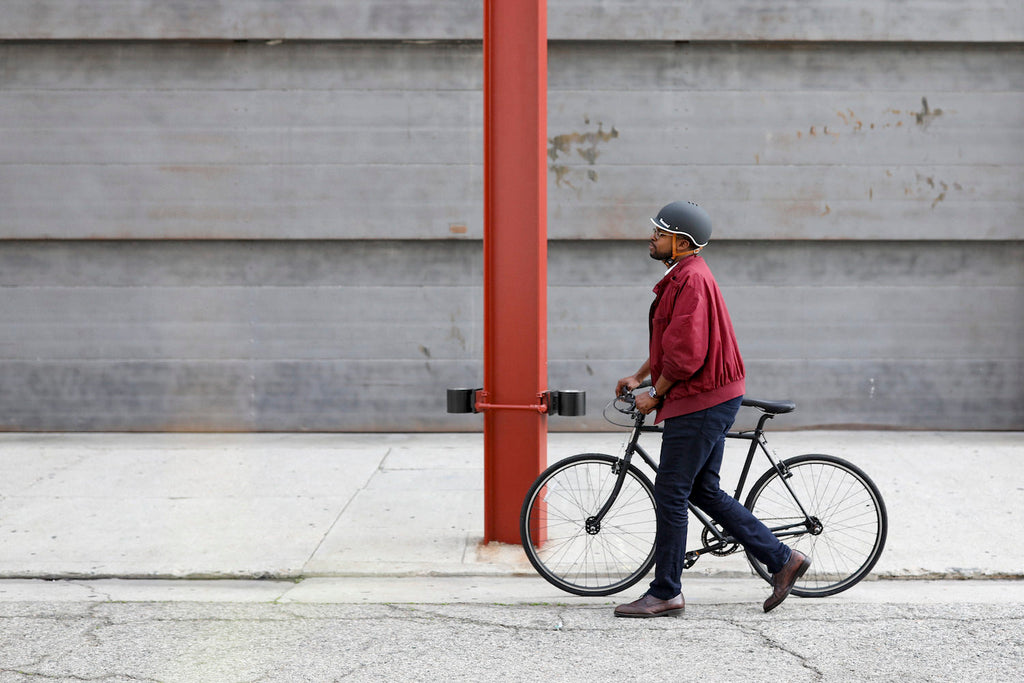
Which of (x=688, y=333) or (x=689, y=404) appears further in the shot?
(x=689, y=404)

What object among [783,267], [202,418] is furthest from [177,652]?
[783,267]

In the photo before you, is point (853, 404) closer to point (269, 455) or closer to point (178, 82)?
point (269, 455)

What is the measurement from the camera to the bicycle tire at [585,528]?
5.18m

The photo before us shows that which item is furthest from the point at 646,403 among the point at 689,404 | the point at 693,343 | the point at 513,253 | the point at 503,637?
the point at 513,253

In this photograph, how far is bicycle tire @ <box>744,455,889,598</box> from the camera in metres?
5.17

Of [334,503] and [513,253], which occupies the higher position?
[513,253]

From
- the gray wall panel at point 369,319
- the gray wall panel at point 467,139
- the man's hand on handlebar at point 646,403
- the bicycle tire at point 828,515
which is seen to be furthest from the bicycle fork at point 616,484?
the gray wall panel at point 467,139

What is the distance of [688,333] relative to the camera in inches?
186

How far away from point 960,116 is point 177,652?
26.9 feet

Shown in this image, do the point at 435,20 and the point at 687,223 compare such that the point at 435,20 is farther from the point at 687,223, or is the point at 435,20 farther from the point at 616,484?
the point at 616,484

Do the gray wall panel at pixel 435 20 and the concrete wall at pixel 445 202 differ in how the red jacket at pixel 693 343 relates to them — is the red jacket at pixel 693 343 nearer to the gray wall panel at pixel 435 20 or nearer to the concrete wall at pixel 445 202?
the concrete wall at pixel 445 202

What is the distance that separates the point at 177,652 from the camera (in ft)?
14.7

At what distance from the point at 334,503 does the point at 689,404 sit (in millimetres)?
3107

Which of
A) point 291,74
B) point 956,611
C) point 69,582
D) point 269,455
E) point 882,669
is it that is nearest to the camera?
point 882,669
